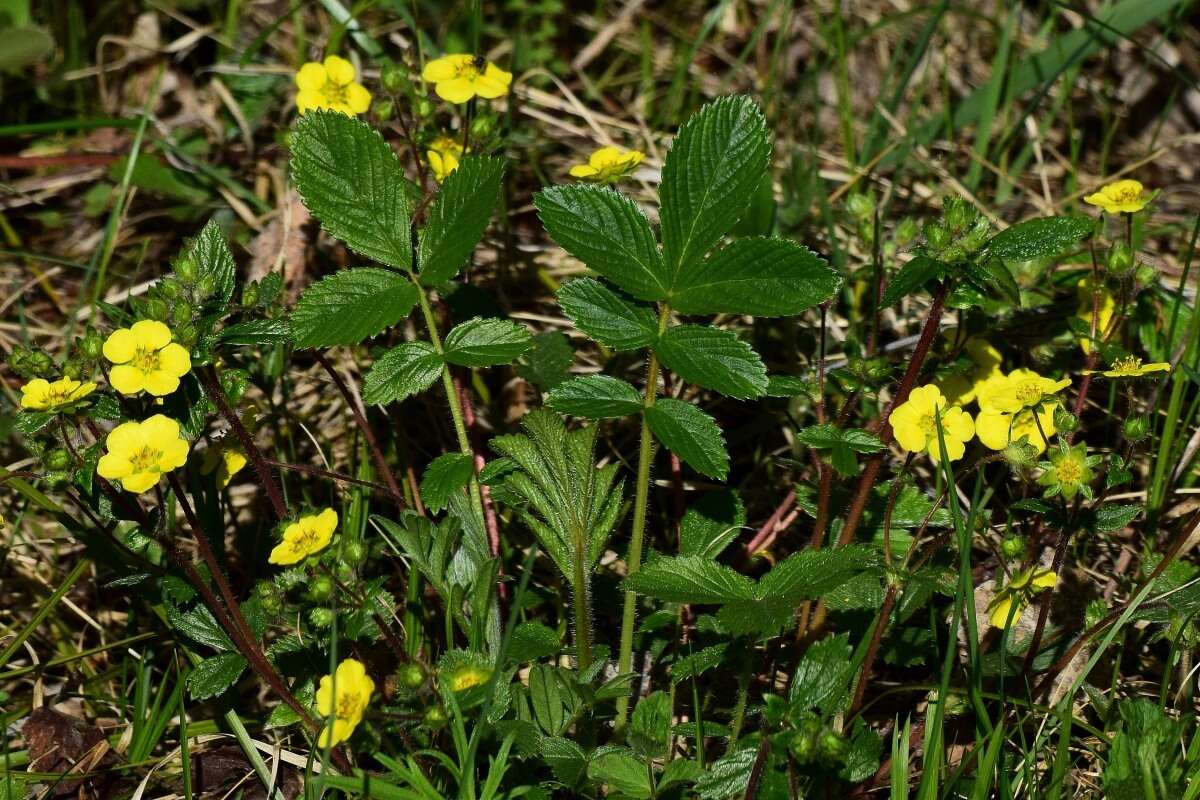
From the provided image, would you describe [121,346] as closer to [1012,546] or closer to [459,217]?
[459,217]

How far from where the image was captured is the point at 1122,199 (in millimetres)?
2158

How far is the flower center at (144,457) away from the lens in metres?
1.76

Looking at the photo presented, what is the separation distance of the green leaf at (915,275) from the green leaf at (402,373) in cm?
73

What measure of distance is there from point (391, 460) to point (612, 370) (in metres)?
0.54

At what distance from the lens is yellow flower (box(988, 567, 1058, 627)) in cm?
184

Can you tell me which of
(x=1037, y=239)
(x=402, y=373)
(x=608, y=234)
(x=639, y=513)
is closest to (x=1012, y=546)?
(x=1037, y=239)

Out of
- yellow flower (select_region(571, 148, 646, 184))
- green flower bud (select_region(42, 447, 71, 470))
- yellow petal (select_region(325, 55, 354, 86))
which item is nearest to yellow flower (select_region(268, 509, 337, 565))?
green flower bud (select_region(42, 447, 71, 470))

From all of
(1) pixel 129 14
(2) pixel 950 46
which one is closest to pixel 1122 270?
(2) pixel 950 46

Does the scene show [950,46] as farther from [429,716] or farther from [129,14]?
[429,716]

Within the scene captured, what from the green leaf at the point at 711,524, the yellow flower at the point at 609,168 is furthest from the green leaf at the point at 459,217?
the green leaf at the point at 711,524

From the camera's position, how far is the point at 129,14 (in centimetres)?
391

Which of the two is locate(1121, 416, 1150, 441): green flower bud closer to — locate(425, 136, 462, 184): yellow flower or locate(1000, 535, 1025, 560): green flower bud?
locate(1000, 535, 1025, 560): green flower bud

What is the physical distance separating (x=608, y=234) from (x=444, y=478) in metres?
0.47

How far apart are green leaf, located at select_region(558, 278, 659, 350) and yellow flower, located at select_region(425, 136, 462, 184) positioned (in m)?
0.59
